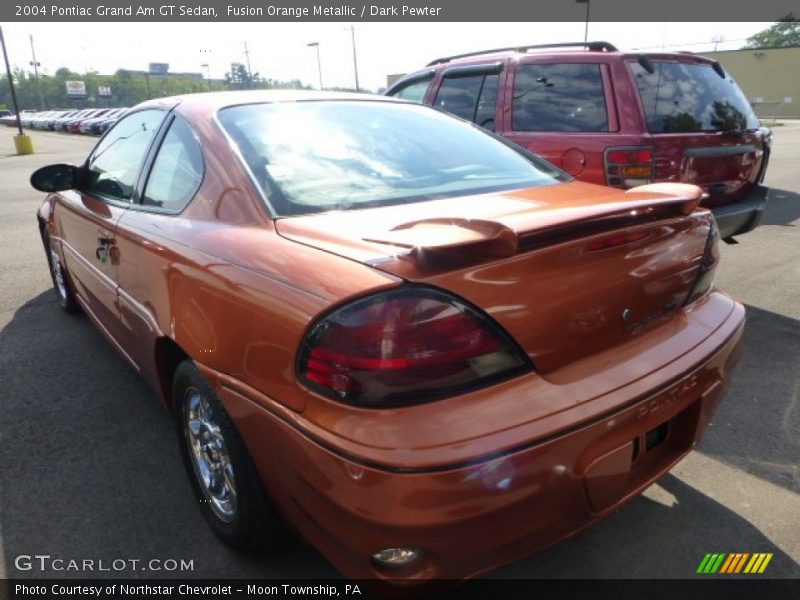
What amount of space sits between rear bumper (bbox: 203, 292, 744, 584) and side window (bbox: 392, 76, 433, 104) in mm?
4669

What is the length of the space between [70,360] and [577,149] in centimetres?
376

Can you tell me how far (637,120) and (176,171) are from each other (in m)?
3.24

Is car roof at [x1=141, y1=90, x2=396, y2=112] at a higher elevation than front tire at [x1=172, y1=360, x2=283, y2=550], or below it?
higher

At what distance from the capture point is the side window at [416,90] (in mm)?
5921

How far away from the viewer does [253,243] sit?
182 centimetres

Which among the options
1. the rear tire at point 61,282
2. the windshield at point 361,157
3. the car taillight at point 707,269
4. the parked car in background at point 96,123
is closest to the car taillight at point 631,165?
the windshield at point 361,157

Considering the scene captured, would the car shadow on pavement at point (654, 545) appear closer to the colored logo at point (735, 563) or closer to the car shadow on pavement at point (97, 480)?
the colored logo at point (735, 563)

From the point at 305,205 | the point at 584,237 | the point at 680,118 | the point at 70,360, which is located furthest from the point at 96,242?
the point at 680,118

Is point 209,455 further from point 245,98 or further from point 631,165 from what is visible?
point 631,165

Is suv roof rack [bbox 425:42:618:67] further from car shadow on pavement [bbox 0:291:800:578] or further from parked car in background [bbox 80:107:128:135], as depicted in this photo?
parked car in background [bbox 80:107:128:135]

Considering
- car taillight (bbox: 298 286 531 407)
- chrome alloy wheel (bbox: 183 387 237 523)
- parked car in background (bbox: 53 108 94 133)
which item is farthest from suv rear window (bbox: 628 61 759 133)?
parked car in background (bbox: 53 108 94 133)

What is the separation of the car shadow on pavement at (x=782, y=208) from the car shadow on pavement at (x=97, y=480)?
6.55m

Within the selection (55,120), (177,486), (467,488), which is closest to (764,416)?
(467,488)

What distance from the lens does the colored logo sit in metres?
1.99
